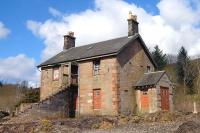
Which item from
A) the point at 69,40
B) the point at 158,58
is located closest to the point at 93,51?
the point at 69,40

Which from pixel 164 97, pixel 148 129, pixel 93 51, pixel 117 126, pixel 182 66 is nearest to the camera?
pixel 148 129

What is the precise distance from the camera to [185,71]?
67875 millimetres

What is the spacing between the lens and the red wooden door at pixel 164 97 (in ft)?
105

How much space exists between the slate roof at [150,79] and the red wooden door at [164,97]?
129 centimetres

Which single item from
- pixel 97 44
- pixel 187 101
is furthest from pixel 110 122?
pixel 187 101

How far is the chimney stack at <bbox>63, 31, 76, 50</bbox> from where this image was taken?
4159cm

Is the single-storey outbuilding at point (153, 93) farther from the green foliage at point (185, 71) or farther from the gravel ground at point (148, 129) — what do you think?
the green foliage at point (185, 71)

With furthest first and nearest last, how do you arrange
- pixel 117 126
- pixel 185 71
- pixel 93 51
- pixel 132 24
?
pixel 185 71 < pixel 132 24 < pixel 93 51 < pixel 117 126

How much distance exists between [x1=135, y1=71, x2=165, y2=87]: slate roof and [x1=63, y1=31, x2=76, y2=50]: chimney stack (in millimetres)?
12523

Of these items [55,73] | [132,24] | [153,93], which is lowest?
[153,93]

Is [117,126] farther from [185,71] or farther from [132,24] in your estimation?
[185,71]

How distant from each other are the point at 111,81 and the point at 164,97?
6124 millimetres

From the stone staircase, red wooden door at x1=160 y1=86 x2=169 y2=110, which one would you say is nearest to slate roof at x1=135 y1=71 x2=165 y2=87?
red wooden door at x1=160 y1=86 x2=169 y2=110

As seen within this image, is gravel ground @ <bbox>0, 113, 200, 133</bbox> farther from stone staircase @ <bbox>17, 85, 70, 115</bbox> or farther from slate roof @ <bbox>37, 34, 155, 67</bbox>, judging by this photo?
slate roof @ <bbox>37, 34, 155, 67</bbox>
